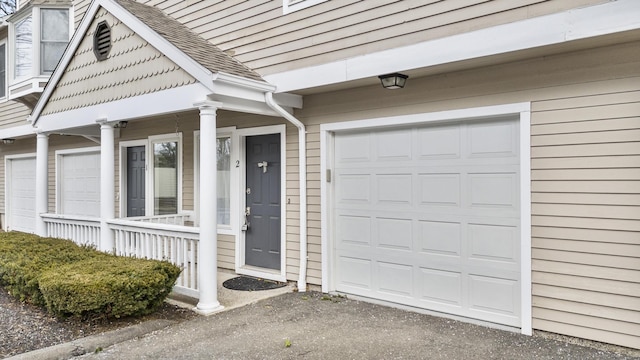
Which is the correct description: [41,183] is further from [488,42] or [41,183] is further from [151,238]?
[488,42]

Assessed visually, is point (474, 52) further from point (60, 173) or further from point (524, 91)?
point (60, 173)

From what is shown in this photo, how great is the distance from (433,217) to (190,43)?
371 centimetres

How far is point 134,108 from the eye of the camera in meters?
5.82

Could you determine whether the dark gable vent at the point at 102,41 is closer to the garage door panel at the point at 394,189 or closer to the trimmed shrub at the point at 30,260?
the trimmed shrub at the point at 30,260

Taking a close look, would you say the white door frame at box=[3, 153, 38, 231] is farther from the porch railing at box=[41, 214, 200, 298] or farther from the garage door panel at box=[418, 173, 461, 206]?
the garage door panel at box=[418, 173, 461, 206]

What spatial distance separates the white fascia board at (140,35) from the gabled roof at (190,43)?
62mm

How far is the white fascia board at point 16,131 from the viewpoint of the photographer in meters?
9.98

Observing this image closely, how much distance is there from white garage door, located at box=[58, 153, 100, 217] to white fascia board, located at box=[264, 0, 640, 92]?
5915 mm

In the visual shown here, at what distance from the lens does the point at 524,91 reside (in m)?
4.12

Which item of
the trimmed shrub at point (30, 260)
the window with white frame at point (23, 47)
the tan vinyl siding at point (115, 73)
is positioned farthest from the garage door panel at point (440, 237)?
the window with white frame at point (23, 47)

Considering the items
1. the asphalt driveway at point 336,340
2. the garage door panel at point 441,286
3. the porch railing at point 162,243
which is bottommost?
the asphalt driveway at point 336,340

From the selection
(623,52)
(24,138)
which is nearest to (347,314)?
(623,52)

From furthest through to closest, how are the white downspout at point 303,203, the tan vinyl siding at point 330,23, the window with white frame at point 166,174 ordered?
the window with white frame at point 166,174
the white downspout at point 303,203
the tan vinyl siding at point 330,23

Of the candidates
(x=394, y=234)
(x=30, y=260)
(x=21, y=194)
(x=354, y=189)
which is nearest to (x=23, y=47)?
(x=21, y=194)
